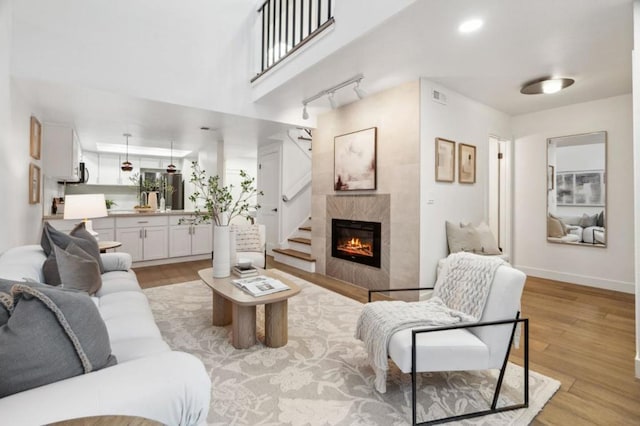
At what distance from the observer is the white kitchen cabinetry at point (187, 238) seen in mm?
5465

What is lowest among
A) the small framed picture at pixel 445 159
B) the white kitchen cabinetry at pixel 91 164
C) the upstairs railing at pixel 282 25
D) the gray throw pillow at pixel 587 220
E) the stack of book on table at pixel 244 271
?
the stack of book on table at pixel 244 271

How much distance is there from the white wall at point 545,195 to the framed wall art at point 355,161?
2.57 metres

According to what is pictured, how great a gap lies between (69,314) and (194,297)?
2774mm

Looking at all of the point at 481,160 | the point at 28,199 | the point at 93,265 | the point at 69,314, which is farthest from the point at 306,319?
the point at 28,199

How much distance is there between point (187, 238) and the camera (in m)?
5.63

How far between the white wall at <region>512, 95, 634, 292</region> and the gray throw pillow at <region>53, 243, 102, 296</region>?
5364 mm

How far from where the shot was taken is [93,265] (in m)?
2.29

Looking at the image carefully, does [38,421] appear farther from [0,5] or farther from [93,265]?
[0,5]

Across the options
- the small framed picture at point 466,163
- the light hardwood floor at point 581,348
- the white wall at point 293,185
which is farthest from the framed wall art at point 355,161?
the white wall at point 293,185

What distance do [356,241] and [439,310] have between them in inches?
87.8

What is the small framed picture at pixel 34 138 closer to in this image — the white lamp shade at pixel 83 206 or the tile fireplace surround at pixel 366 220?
the white lamp shade at pixel 83 206

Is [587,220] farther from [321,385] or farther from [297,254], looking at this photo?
[321,385]

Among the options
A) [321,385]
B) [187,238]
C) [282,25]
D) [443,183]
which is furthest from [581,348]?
[187,238]

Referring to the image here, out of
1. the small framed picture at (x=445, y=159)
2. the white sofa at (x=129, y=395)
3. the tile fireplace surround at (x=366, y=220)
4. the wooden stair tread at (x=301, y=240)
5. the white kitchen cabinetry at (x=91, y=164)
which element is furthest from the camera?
the white kitchen cabinetry at (x=91, y=164)
